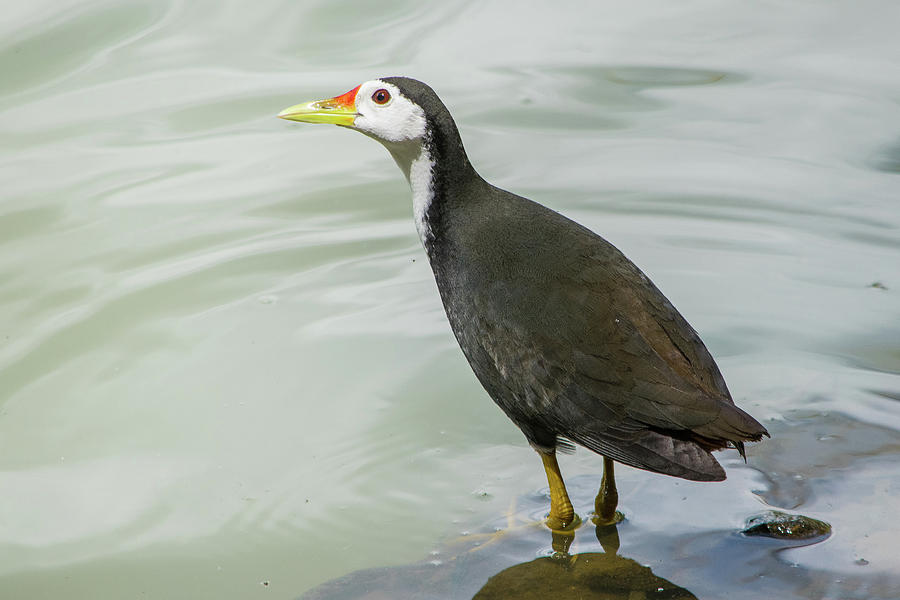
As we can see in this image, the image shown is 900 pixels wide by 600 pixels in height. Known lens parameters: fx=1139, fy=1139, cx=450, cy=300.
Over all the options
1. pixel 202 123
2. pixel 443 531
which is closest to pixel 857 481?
pixel 443 531

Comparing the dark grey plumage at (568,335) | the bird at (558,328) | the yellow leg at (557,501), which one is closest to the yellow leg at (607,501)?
the bird at (558,328)

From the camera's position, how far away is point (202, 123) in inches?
288

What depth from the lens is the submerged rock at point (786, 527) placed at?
12.0 ft

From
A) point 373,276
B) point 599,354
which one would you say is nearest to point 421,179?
point 599,354

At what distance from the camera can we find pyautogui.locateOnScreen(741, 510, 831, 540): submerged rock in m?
3.66

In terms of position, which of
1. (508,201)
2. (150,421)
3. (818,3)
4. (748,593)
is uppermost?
(818,3)

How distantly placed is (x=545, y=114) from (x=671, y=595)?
448 cm

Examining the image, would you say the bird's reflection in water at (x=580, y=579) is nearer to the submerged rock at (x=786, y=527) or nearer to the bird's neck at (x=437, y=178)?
the submerged rock at (x=786, y=527)

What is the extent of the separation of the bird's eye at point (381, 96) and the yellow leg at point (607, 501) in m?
1.44

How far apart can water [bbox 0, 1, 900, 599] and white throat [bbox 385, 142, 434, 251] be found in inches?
40.1

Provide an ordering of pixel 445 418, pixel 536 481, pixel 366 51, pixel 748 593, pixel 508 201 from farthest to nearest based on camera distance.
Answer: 1. pixel 366 51
2. pixel 445 418
3. pixel 536 481
4. pixel 508 201
5. pixel 748 593

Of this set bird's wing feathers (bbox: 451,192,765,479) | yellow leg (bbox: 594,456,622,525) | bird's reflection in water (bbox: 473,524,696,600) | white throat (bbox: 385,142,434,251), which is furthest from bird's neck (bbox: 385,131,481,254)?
bird's reflection in water (bbox: 473,524,696,600)

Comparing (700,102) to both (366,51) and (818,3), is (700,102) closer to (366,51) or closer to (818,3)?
(818,3)

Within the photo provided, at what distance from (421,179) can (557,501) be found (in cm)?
117
